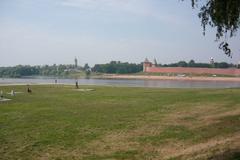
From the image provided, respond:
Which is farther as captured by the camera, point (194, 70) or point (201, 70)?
point (194, 70)

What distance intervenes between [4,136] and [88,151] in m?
4.51

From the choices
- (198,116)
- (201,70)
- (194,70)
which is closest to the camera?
(198,116)

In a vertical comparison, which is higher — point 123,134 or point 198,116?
point 198,116

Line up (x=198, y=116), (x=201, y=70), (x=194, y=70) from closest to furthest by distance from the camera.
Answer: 1. (x=198, y=116)
2. (x=201, y=70)
3. (x=194, y=70)

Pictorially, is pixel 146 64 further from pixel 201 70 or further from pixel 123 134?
pixel 123 134

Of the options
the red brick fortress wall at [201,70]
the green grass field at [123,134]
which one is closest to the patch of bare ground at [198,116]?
the green grass field at [123,134]

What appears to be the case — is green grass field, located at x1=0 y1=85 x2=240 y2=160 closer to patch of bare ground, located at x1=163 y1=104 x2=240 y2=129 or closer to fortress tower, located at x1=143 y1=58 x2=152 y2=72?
patch of bare ground, located at x1=163 y1=104 x2=240 y2=129

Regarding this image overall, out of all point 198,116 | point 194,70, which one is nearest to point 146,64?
point 194,70

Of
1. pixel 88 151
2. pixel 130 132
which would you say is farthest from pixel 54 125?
pixel 88 151

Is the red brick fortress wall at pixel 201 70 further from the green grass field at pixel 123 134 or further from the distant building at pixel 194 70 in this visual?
the green grass field at pixel 123 134

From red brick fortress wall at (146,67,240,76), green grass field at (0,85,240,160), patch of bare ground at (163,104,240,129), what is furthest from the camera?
red brick fortress wall at (146,67,240,76)

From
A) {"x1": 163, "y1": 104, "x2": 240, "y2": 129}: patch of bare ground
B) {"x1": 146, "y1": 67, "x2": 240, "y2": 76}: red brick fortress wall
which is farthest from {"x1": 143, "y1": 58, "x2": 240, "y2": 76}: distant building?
{"x1": 163, "y1": 104, "x2": 240, "y2": 129}: patch of bare ground

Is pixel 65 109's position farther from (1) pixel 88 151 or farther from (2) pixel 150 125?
(1) pixel 88 151

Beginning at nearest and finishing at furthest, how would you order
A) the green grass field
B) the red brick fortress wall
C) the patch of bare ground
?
the green grass field → the patch of bare ground → the red brick fortress wall
